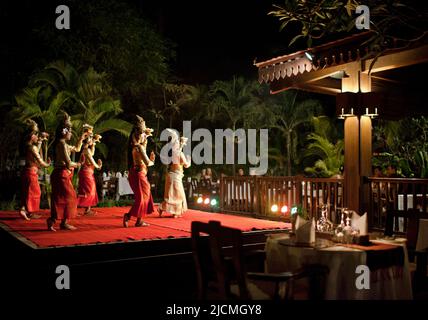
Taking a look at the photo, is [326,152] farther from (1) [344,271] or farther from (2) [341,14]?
(1) [344,271]

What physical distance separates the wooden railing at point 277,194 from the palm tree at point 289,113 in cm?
965

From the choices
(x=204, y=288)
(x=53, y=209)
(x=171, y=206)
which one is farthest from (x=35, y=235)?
(x=204, y=288)

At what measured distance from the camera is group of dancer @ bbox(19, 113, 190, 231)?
7.77 metres

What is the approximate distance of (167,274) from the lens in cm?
625

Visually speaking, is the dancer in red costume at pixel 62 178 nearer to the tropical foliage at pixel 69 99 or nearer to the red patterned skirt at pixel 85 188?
the red patterned skirt at pixel 85 188

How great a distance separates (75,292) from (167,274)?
3.98 feet

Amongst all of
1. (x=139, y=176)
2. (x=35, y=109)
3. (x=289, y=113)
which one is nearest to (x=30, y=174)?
(x=139, y=176)

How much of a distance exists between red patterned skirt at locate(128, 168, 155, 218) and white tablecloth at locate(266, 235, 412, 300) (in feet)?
14.4

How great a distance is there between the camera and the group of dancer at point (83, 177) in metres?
7.77

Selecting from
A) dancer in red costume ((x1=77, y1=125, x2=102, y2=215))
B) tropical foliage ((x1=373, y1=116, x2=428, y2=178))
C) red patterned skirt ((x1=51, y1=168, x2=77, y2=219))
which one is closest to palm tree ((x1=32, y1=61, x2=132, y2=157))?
dancer in red costume ((x1=77, y1=125, x2=102, y2=215))

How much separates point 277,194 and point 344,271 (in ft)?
19.7

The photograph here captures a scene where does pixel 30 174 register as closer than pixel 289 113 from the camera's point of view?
Yes

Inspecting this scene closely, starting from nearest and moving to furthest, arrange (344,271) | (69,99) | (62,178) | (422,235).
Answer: (344,271), (422,235), (62,178), (69,99)

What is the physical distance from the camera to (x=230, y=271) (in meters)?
3.98
